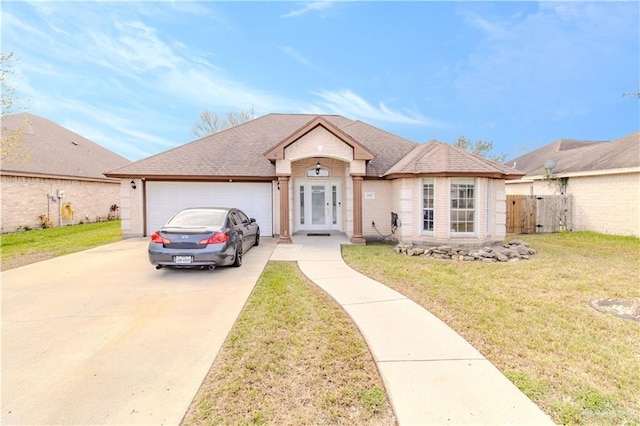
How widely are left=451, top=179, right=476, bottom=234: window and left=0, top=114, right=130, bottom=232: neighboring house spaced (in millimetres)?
17430

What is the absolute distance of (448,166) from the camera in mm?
10164

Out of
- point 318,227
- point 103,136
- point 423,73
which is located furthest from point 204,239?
point 103,136

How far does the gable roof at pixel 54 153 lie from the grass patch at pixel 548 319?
17.9 metres

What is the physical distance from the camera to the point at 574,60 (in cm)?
1989

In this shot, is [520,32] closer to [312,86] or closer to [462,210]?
[462,210]

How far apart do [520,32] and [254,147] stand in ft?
45.9

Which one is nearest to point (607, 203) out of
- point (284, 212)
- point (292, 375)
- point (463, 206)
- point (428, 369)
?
point (463, 206)

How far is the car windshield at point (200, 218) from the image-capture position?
7.64 metres

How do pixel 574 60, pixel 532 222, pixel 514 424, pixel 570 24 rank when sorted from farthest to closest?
pixel 574 60
pixel 532 222
pixel 570 24
pixel 514 424

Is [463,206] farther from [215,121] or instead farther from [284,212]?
[215,121]

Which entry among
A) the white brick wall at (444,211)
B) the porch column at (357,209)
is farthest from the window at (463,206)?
the porch column at (357,209)

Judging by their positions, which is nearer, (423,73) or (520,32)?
(520,32)

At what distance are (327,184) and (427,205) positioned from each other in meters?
4.93

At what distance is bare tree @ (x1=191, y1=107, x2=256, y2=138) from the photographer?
30.6m
